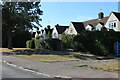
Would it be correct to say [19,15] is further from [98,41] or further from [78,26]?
[78,26]

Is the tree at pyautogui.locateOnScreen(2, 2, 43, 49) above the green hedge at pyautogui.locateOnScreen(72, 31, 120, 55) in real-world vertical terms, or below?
above

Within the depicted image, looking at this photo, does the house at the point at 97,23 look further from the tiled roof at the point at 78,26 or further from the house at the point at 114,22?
the house at the point at 114,22

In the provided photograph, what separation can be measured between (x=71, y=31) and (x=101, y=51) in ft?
110

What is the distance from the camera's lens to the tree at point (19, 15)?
3466 centimetres

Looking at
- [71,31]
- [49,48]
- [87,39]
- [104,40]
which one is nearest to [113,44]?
[104,40]

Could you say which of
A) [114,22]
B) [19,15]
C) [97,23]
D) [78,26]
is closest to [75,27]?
Answer: [78,26]

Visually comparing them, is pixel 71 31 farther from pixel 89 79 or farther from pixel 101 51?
pixel 89 79

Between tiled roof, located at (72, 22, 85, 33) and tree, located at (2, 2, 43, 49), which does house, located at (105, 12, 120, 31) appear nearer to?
tiled roof, located at (72, 22, 85, 33)

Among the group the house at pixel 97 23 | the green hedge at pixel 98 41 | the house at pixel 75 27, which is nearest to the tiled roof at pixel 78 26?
the house at pixel 75 27

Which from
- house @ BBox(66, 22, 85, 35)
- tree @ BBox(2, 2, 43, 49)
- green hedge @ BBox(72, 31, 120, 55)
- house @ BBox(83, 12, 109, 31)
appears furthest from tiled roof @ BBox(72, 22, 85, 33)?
green hedge @ BBox(72, 31, 120, 55)

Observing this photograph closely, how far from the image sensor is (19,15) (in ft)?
116

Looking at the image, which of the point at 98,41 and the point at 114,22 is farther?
the point at 114,22

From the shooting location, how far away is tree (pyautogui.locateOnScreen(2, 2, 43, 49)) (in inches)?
1364

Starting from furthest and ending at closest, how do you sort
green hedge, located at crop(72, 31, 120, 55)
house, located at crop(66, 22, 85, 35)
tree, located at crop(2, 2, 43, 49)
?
house, located at crop(66, 22, 85, 35), tree, located at crop(2, 2, 43, 49), green hedge, located at crop(72, 31, 120, 55)
